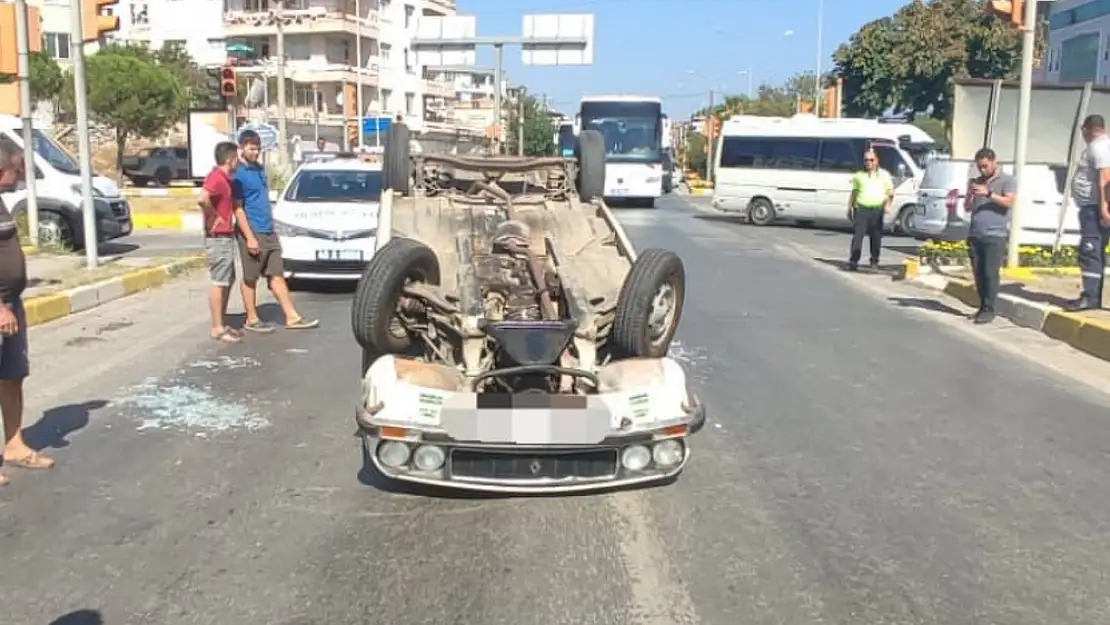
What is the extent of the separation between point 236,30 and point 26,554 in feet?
236

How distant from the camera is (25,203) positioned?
1739cm

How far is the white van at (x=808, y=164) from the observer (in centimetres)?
2661

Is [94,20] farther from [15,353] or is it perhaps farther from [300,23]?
[300,23]

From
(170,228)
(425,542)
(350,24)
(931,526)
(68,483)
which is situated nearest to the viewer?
(425,542)

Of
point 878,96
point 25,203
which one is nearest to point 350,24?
point 878,96

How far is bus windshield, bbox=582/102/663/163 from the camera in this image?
115 ft

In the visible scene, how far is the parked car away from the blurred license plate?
3804cm

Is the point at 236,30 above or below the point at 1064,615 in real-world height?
above

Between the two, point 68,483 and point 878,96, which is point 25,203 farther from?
point 878,96

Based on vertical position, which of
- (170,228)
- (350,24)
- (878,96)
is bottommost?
(170,228)

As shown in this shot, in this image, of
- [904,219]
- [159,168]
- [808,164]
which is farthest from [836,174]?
[159,168]

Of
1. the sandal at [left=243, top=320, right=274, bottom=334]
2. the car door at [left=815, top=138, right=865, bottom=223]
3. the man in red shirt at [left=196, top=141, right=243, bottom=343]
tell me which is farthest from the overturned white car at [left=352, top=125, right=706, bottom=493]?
the car door at [left=815, top=138, right=865, bottom=223]

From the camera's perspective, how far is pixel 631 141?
115 feet

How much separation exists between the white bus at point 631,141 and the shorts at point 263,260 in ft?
80.3
